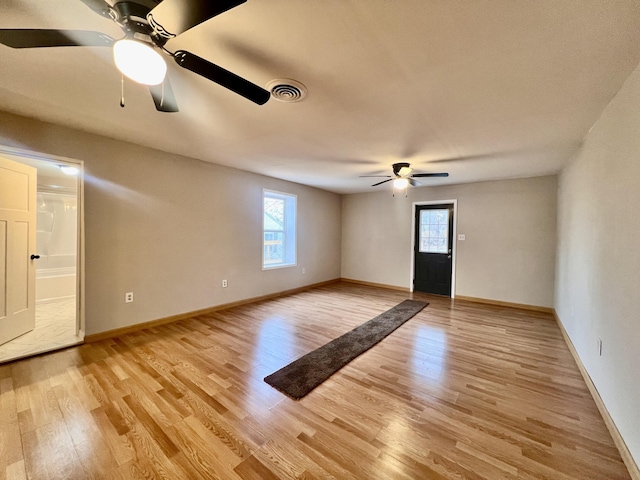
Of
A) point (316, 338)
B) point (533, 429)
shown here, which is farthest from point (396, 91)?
point (316, 338)

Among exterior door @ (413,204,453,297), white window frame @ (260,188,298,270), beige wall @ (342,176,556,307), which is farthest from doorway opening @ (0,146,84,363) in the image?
exterior door @ (413,204,453,297)

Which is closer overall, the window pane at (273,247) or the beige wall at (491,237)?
the beige wall at (491,237)

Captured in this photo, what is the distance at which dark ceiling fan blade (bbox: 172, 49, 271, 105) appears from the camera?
1.26 metres

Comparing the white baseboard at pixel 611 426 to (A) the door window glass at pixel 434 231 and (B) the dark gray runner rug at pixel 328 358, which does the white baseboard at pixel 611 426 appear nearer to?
(B) the dark gray runner rug at pixel 328 358

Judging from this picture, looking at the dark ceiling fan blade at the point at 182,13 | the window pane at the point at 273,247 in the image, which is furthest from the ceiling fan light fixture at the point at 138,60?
the window pane at the point at 273,247

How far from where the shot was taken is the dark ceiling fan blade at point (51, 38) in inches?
44.9

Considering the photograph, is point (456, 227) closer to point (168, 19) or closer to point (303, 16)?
point (303, 16)

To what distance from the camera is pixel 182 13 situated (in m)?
1.04

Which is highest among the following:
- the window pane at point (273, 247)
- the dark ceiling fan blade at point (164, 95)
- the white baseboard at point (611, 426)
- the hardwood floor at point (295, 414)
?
the dark ceiling fan blade at point (164, 95)

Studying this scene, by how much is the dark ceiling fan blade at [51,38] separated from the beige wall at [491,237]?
5.66m

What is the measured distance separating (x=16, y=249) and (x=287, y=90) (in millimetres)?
3626

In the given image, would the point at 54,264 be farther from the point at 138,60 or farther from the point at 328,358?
the point at 138,60

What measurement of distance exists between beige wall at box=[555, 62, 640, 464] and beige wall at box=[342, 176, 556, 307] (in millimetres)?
1864

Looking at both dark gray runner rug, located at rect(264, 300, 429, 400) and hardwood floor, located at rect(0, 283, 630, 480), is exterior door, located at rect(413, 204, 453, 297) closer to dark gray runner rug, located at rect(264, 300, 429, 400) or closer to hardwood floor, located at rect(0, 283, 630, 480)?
dark gray runner rug, located at rect(264, 300, 429, 400)
